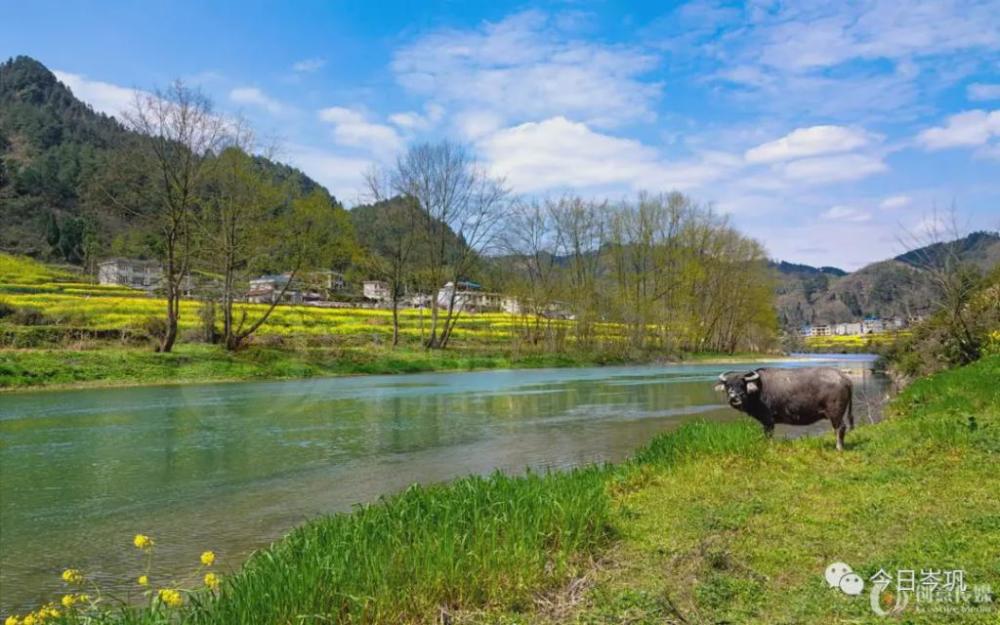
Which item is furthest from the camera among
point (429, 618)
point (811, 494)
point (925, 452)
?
point (925, 452)

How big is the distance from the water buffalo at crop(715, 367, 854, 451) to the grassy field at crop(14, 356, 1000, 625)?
1.89 metres

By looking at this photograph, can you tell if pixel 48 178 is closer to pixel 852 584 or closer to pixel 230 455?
pixel 230 455

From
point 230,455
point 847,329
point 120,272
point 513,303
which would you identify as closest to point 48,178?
point 120,272

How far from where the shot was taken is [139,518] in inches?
257

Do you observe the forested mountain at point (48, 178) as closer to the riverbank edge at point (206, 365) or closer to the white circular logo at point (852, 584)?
the riverbank edge at point (206, 365)

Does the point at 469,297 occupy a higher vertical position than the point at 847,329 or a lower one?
higher

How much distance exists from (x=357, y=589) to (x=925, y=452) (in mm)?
6615

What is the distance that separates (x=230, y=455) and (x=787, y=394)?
8.60 metres

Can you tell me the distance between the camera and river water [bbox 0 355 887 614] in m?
5.70

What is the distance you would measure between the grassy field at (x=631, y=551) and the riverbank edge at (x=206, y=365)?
68.8ft

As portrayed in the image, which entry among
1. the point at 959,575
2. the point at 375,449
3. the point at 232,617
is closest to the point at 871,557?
the point at 959,575

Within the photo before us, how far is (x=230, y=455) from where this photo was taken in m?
10.1

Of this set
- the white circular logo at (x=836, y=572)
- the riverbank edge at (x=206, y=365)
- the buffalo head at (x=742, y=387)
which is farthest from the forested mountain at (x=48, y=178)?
the white circular logo at (x=836, y=572)

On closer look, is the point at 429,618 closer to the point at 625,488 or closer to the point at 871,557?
the point at 871,557
